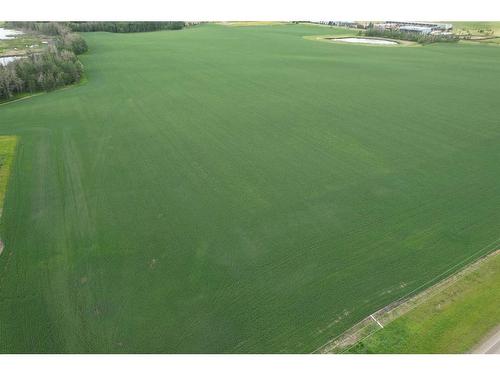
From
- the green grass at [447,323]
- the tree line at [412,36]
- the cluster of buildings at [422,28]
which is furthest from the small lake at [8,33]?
the green grass at [447,323]

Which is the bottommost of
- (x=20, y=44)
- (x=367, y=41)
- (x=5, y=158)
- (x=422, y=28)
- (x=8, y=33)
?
(x=5, y=158)

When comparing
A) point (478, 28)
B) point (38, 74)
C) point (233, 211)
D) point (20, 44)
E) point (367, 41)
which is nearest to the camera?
point (233, 211)

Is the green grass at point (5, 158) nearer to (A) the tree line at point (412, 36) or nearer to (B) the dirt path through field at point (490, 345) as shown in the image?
→ (B) the dirt path through field at point (490, 345)

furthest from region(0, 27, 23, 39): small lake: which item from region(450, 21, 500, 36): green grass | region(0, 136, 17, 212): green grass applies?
region(450, 21, 500, 36): green grass

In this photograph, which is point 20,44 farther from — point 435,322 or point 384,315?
point 435,322

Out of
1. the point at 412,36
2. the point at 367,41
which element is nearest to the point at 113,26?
the point at 367,41

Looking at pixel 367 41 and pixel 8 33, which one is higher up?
pixel 367 41
